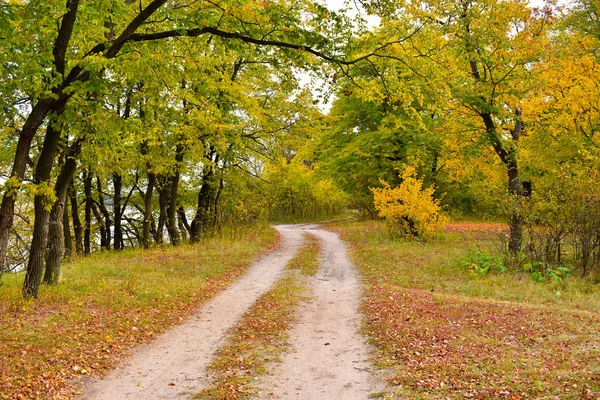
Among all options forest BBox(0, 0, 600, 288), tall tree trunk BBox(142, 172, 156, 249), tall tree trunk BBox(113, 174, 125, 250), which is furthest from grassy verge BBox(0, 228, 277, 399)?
tall tree trunk BBox(113, 174, 125, 250)

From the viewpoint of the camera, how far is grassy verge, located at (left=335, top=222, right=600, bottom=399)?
5.43m

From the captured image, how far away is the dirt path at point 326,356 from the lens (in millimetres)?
5695

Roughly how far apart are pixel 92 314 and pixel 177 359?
100 inches

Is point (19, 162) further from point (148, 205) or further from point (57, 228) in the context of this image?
point (148, 205)

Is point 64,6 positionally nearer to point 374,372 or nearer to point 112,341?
point 112,341

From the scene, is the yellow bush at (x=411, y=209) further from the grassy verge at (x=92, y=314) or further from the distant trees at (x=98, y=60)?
the distant trees at (x=98, y=60)

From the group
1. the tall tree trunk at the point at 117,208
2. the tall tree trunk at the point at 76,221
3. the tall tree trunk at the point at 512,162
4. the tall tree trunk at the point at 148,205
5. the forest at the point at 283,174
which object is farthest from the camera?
the tall tree trunk at the point at 117,208

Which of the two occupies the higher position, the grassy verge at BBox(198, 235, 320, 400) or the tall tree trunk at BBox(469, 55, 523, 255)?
the tall tree trunk at BBox(469, 55, 523, 255)

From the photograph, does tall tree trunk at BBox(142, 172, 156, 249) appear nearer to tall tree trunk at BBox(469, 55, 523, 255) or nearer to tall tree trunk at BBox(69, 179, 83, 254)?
tall tree trunk at BBox(69, 179, 83, 254)

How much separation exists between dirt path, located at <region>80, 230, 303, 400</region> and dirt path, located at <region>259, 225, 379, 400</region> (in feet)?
3.89

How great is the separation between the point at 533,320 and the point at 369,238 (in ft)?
40.3

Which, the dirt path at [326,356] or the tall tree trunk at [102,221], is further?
the tall tree trunk at [102,221]

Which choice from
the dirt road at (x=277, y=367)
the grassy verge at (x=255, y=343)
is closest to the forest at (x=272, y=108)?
the dirt road at (x=277, y=367)

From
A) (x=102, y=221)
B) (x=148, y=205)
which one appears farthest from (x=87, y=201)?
(x=148, y=205)
